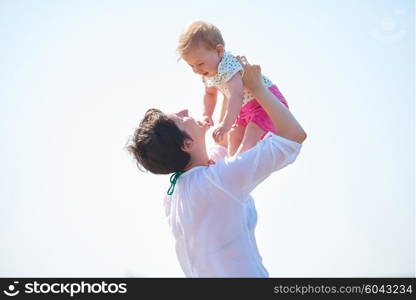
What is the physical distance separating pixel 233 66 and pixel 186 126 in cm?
93

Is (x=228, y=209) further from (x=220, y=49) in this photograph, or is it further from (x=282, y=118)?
(x=220, y=49)

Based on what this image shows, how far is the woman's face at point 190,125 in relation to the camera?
3.45 meters

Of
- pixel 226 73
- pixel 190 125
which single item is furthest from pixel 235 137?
pixel 190 125

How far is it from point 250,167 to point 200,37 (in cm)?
168

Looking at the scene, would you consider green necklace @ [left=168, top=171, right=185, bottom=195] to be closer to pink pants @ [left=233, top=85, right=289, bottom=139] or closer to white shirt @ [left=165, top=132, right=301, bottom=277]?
white shirt @ [left=165, top=132, right=301, bottom=277]

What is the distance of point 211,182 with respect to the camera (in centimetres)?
313

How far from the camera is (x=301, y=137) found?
3279 mm

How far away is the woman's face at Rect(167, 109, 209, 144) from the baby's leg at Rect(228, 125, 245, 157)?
0.66m

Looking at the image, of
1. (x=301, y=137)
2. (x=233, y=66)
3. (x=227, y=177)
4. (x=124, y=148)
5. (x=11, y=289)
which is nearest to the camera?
(x=227, y=177)

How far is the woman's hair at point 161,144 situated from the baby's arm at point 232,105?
1.49 ft

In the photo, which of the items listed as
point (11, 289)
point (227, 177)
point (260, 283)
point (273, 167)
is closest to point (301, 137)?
point (273, 167)

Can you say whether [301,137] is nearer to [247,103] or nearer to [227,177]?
[227,177]

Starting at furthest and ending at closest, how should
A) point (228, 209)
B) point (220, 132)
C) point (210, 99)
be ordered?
point (210, 99) < point (220, 132) < point (228, 209)

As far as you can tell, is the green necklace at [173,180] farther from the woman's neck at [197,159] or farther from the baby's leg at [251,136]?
the baby's leg at [251,136]
